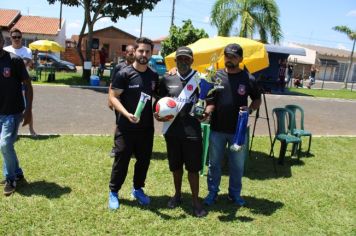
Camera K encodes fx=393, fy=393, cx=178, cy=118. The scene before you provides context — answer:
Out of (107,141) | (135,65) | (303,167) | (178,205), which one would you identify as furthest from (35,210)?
(303,167)

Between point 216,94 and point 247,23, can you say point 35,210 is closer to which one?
point 216,94

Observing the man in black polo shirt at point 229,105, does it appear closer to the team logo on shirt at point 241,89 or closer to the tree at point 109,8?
Result: the team logo on shirt at point 241,89

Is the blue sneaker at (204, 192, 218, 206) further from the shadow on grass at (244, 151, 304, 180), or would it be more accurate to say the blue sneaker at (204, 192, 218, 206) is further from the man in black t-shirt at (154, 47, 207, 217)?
the shadow on grass at (244, 151, 304, 180)

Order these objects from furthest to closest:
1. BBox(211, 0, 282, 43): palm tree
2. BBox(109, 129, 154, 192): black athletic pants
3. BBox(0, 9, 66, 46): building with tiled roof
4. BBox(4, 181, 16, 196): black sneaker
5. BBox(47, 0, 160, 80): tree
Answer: BBox(0, 9, 66, 46): building with tiled roof → BBox(211, 0, 282, 43): palm tree → BBox(47, 0, 160, 80): tree → BBox(4, 181, 16, 196): black sneaker → BBox(109, 129, 154, 192): black athletic pants

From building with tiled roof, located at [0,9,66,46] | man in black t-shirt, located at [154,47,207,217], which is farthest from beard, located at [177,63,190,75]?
building with tiled roof, located at [0,9,66,46]

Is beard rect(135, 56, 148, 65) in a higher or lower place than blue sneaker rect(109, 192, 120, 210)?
higher

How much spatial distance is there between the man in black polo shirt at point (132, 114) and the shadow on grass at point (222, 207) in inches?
6.6

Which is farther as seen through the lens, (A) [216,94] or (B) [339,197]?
(B) [339,197]

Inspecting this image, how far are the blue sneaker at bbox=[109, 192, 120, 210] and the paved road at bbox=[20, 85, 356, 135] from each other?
4.31 metres

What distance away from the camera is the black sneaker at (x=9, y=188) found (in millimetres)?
4928

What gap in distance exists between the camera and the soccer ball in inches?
170

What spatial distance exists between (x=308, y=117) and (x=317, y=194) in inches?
346

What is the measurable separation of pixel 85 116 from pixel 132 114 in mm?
6776

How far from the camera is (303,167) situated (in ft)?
23.8
